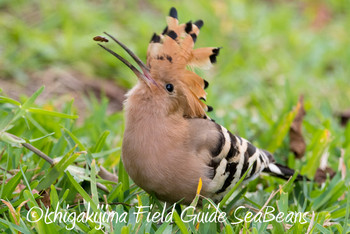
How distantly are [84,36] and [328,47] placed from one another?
285cm

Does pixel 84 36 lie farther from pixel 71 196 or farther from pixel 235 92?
pixel 71 196

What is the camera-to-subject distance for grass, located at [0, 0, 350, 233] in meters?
2.66

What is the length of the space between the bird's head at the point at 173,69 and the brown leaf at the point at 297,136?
52.5 inches

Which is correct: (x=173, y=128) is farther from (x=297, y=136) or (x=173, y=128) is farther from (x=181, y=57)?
(x=297, y=136)

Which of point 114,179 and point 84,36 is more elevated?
point 84,36

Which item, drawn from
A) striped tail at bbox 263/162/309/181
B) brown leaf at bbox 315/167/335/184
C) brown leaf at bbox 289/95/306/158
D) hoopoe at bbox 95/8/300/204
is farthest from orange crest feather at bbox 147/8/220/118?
brown leaf at bbox 289/95/306/158

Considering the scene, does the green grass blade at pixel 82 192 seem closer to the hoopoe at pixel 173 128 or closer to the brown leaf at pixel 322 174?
the hoopoe at pixel 173 128

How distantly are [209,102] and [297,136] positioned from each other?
35.3 inches

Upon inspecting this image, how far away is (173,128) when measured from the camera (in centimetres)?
271

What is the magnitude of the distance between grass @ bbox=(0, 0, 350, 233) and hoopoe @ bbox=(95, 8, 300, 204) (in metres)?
0.16

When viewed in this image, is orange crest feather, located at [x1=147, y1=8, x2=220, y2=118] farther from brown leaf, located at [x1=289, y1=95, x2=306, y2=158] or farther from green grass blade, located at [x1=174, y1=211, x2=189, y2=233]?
brown leaf, located at [x1=289, y1=95, x2=306, y2=158]

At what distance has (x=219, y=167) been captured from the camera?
278cm

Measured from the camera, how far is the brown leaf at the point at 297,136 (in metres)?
3.84

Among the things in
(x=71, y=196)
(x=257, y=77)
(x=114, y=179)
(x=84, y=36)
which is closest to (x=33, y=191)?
(x=71, y=196)
